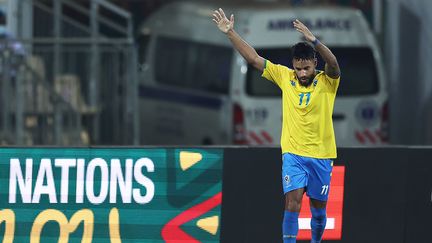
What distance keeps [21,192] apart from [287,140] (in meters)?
2.52

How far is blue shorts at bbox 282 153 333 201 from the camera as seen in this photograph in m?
11.5

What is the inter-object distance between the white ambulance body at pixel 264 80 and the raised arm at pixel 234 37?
8.75m

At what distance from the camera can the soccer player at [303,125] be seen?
11523 millimetres

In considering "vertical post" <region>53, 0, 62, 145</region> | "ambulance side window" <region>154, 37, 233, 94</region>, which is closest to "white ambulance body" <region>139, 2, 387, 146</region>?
"ambulance side window" <region>154, 37, 233, 94</region>

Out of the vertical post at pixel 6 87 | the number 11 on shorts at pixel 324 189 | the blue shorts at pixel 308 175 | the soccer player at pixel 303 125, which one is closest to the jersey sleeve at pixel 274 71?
the soccer player at pixel 303 125

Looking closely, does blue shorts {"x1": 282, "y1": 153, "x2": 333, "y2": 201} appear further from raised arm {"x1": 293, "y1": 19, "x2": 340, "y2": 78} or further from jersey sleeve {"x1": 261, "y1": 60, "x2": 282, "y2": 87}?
raised arm {"x1": 293, "y1": 19, "x2": 340, "y2": 78}

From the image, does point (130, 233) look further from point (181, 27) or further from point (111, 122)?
point (181, 27)

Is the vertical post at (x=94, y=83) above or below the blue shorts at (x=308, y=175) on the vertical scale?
above

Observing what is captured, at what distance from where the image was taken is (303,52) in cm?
1137

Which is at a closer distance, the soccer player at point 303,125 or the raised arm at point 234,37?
the raised arm at point 234,37

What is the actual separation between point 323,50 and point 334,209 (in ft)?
6.09

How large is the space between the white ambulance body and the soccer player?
8.67m

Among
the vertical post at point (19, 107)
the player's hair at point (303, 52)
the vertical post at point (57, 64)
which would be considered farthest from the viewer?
the vertical post at point (57, 64)

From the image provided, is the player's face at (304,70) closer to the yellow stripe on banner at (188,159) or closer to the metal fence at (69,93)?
the yellow stripe on banner at (188,159)
